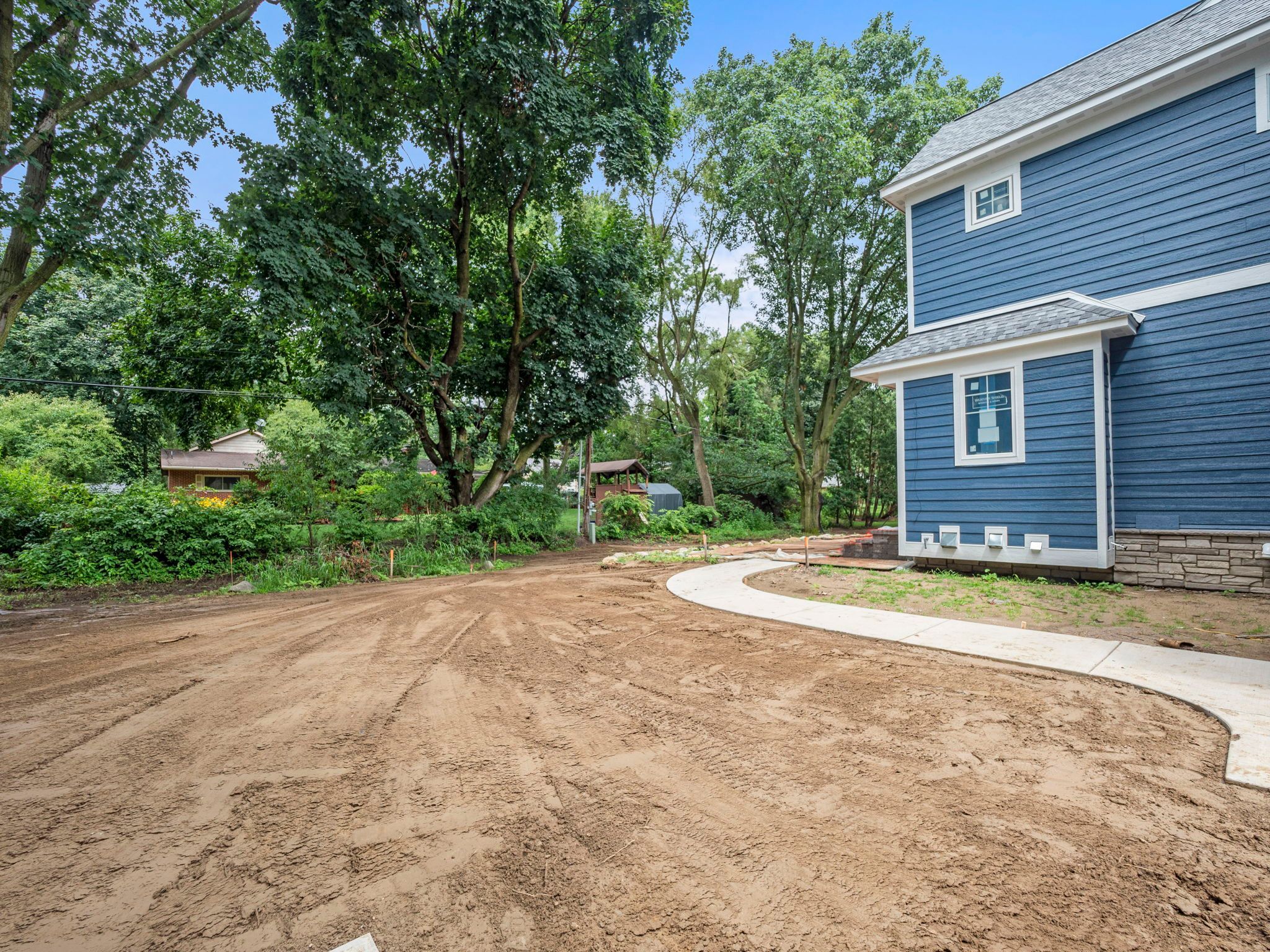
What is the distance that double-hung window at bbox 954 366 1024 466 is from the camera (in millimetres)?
7547

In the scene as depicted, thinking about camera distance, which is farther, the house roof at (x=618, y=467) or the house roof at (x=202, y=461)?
the house roof at (x=202, y=461)

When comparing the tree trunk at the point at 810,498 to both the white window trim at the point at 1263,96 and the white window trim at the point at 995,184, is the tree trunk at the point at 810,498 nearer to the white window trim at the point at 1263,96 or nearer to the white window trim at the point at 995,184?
the white window trim at the point at 995,184

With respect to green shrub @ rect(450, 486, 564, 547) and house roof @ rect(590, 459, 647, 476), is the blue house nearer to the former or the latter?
green shrub @ rect(450, 486, 564, 547)

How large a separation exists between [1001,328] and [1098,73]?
3980 mm

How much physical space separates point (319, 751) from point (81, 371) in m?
28.4

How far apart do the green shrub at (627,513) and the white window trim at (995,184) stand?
1184 centimetres

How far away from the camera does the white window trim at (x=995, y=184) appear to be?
812cm

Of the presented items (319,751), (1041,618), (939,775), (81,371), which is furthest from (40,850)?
(81,371)

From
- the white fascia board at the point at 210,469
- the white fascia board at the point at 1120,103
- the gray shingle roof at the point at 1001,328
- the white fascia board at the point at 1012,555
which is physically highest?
the white fascia board at the point at 1120,103

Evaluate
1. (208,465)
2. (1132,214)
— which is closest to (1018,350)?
(1132,214)

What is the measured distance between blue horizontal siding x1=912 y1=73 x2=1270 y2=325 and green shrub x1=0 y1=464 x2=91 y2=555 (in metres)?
16.2

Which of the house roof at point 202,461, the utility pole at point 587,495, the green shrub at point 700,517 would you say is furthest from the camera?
the house roof at point 202,461

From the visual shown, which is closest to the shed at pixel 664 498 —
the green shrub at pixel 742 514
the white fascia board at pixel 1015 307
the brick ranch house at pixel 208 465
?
the green shrub at pixel 742 514

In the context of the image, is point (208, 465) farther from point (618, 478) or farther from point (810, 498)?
point (810, 498)
